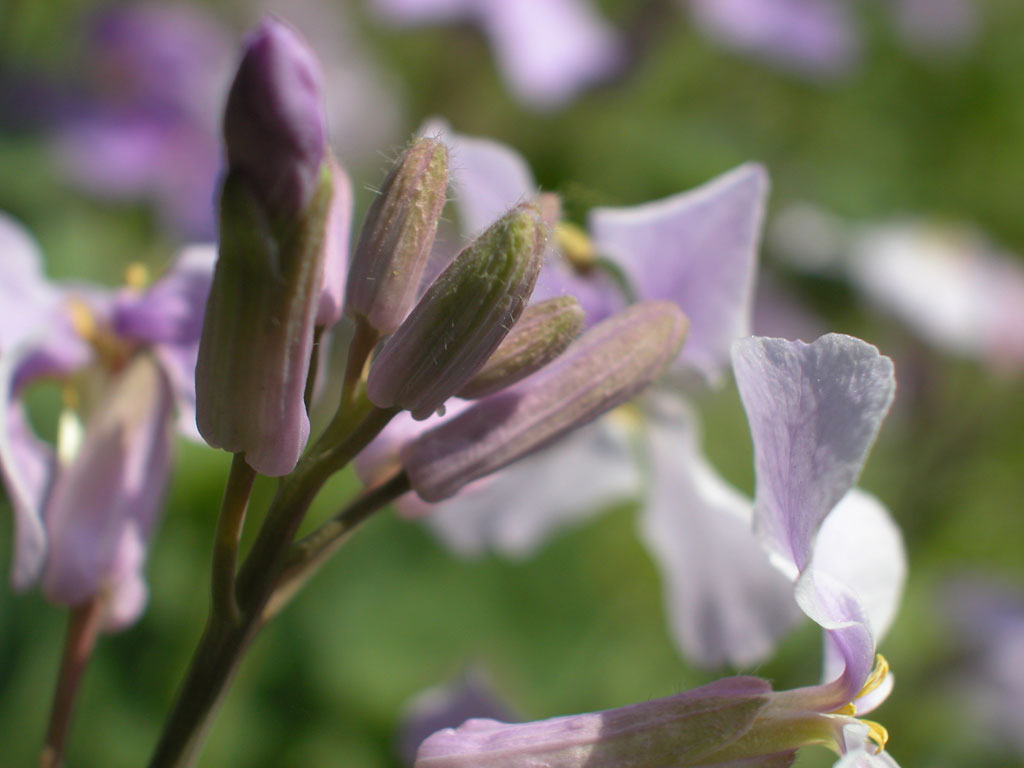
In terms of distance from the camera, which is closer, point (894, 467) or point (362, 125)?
point (894, 467)

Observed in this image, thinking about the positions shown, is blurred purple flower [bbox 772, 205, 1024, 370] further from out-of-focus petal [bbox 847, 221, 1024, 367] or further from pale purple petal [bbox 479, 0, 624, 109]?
pale purple petal [bbox 479, 0, 624, 109]

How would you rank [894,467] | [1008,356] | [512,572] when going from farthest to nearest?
[1008,356], [894,467], [512,572]

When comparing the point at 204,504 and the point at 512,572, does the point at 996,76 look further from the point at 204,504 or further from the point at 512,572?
the point at 204,504

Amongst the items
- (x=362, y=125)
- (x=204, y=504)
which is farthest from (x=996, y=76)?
(x=204, y=504)

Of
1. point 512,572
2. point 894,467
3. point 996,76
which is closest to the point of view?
point 512,572

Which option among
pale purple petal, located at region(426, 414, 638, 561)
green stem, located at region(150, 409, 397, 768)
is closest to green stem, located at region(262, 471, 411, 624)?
green stem, located at region(150, 409, 397, 768)

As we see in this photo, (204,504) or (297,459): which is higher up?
(297,459)

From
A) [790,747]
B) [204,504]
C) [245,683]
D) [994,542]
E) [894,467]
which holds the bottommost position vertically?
[994,542]
